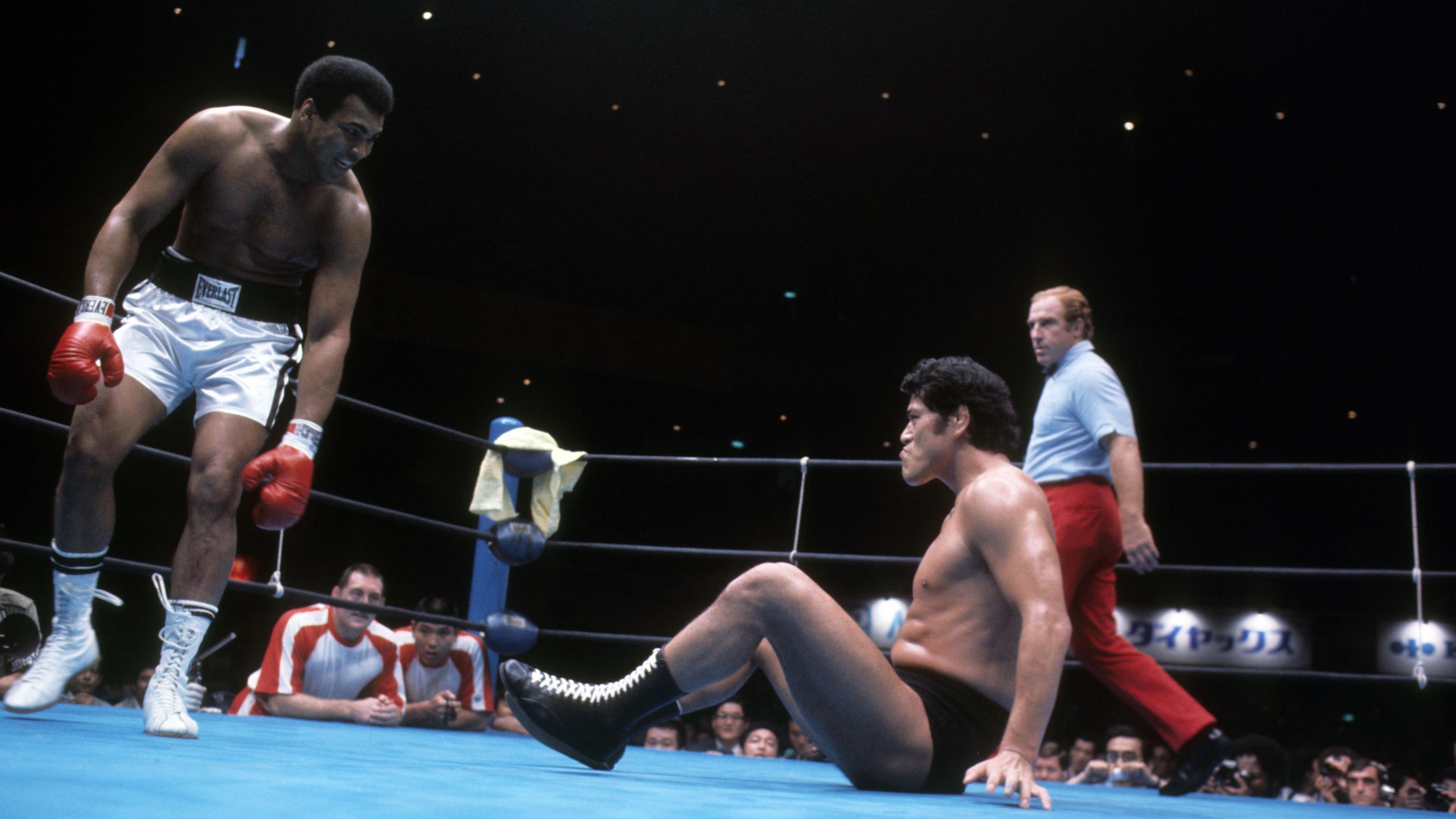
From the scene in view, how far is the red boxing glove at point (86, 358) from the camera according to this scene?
1.54 metres

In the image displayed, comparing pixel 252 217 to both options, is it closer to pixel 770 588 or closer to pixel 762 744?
pixel 770 588

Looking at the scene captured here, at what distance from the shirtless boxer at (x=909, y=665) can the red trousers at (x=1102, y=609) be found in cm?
60

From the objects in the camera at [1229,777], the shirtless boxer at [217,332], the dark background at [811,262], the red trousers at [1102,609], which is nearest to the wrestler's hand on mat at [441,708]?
the shirtless boxer at [217,332]

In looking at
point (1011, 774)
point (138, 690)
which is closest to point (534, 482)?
point (1011, 774)

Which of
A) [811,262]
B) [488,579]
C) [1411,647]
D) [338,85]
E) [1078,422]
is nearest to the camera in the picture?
[338,85]

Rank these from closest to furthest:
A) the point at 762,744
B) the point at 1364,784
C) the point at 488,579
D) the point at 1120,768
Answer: the point at 488,579, the point at 1364,784, the point at 1120,768, the point at 762,744

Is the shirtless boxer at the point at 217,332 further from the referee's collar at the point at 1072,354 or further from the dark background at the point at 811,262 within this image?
the dark background at the point at 811,262

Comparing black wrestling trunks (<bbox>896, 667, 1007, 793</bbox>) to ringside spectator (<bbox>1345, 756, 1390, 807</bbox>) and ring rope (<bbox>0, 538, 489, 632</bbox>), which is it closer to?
ring rope (<bbox>0, 538, 489, 632</bbox>)

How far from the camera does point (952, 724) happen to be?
156cm

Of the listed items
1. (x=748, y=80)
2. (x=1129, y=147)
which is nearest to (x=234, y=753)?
(x=748, y=80)

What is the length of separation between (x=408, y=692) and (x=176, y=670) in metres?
1.61

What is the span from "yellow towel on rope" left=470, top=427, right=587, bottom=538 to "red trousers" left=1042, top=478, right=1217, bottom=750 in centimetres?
120

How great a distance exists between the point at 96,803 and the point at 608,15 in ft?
17.4

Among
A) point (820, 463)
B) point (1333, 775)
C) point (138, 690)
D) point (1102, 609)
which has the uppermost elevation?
point (820, 463)
